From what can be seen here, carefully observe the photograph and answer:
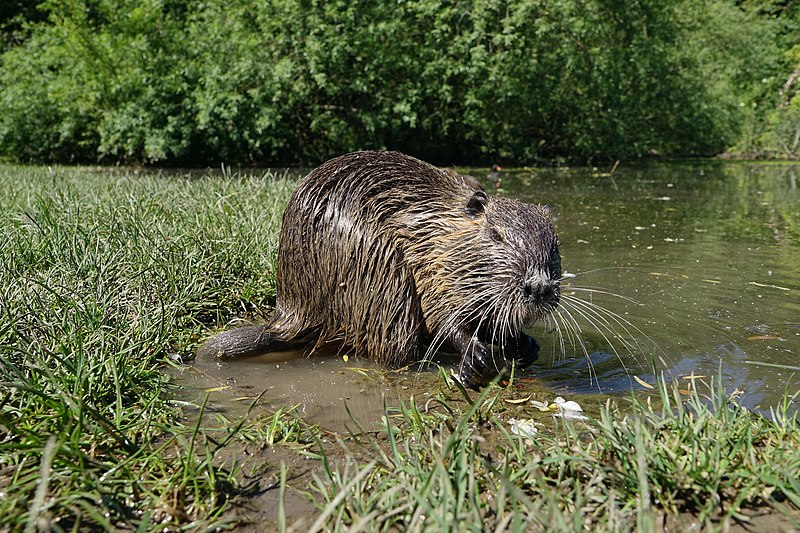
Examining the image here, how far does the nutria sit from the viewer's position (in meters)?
Answer: 2.54

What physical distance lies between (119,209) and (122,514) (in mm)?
2776

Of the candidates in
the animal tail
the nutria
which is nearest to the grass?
the animal tail

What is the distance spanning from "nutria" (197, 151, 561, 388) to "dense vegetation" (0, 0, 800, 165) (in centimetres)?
972

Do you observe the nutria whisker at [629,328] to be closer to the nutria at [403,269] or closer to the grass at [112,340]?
the nutria at [403,269]

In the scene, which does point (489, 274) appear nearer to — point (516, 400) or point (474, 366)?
point (474, 366)

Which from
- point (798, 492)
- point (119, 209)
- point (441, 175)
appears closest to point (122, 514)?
point (798, 492)

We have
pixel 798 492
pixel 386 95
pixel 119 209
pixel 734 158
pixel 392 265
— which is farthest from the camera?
pixel 734 158

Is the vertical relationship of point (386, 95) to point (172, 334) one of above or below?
above

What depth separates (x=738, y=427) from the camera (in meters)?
1.75

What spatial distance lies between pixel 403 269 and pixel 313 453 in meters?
1.04

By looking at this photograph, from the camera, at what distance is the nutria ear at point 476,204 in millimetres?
2666

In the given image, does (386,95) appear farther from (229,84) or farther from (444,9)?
(229,84)

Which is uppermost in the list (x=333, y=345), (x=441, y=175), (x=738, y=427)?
(x=441, y=175)

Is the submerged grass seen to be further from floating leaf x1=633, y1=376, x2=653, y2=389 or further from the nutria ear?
the nutria ear
